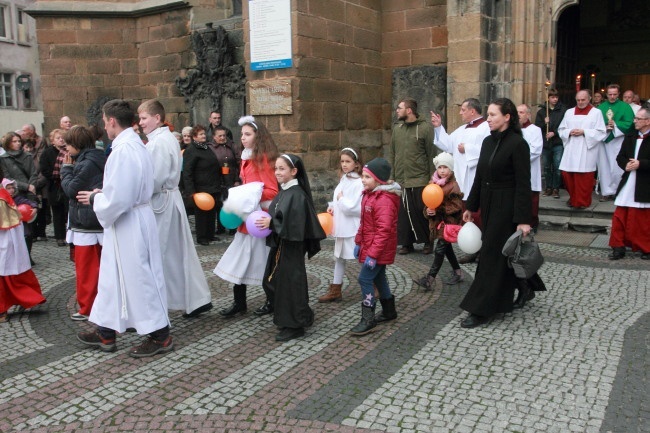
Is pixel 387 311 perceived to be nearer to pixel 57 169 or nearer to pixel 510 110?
pixel 510 110

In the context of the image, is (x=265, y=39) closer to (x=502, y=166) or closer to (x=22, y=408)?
(x=502, y=166)

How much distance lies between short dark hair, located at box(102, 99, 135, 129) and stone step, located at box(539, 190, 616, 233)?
7057 mm

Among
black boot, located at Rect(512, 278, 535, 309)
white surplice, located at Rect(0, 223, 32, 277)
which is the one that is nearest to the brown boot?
black boot, located at Rect(512, 278, 535, 309)

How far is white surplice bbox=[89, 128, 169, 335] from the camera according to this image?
14.9ft

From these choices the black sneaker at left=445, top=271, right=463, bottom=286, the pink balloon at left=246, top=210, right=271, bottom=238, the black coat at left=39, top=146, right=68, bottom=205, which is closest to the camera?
the pink balloon at left=246, top=210, right=271, bottom=238

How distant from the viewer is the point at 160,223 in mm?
5398

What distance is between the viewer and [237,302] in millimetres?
5781

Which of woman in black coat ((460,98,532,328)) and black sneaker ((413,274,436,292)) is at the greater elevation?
woman in black coat ((460,98,532,328))

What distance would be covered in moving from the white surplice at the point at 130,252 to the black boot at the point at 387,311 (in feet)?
6.13

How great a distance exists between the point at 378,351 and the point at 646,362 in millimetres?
1944

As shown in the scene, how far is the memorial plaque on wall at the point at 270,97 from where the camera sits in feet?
33.2

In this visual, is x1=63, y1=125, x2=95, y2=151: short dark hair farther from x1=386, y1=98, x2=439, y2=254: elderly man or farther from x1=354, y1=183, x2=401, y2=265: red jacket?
x1=386, y1=98, x2=439, y2=254: elderly man

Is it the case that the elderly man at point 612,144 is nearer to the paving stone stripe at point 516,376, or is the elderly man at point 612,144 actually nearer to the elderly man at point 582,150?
the elderly man at point 582,150

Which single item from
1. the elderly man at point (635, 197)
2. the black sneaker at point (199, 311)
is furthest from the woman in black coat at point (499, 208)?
the elderly man at point (635, 197)
